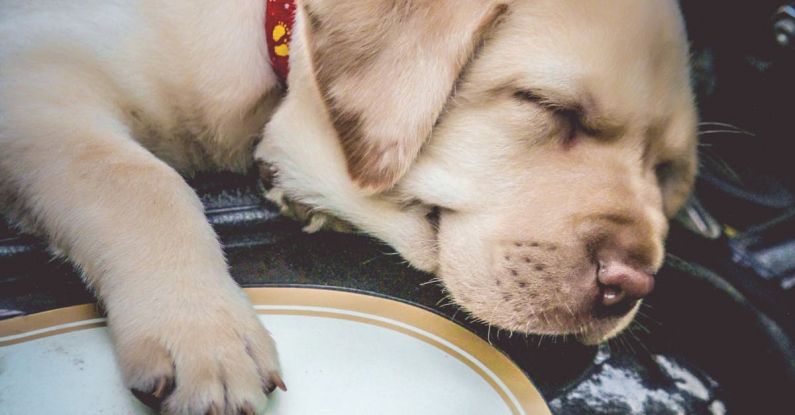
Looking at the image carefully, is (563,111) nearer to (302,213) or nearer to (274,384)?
(302,213)

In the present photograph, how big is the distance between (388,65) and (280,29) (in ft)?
1.18

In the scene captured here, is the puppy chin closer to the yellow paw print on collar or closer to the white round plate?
the white round plate

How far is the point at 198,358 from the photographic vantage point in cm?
109

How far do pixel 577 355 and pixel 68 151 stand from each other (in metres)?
1.17

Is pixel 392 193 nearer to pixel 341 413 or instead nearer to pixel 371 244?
pixel 371 244

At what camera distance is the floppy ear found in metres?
1.36

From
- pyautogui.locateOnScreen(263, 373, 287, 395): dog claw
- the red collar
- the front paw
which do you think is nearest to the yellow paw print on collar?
the red collar

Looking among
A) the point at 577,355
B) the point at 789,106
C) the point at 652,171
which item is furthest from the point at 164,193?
the point at 789,106

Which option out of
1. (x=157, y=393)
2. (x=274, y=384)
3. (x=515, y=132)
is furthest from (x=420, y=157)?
(x=157, y=393)

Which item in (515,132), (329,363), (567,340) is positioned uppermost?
(515,132)

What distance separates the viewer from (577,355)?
1.47m

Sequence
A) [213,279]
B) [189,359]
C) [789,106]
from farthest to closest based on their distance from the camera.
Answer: [789,106] < [213,279] < [189,359]

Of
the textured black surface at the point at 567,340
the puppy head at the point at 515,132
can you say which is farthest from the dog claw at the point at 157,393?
the puppy head at the point at 515,132

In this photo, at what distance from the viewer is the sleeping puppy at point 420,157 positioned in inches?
49.8
